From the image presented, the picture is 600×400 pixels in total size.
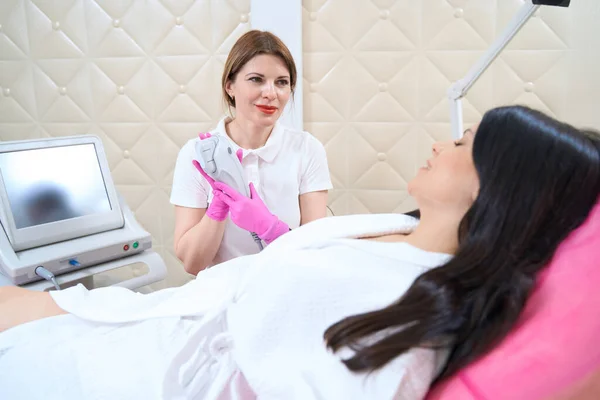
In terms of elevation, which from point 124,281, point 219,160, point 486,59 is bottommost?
point 124,281

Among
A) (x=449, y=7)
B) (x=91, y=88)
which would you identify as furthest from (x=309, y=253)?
(x=91, y=88)

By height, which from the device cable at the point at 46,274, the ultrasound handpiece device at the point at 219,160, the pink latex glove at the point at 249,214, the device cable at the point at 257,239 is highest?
the ultrasound handpiece device at the point at 219,160

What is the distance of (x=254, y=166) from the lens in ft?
5.64

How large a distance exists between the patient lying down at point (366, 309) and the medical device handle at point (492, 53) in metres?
0.36

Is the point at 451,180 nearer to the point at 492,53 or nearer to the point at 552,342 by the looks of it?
the point at 552,342

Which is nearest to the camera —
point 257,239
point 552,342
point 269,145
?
point 552,342

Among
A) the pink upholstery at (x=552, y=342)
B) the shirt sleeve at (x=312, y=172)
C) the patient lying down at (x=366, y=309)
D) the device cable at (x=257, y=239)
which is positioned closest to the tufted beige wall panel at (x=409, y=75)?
the shirt sleeve at (x=312, y=172)

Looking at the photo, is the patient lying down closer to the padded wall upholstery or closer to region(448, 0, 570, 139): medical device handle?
region(448, 0, 570, 139): medical device handle

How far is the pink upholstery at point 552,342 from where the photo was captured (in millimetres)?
669

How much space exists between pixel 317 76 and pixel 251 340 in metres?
1.46

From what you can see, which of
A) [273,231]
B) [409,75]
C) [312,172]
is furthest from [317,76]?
[273,231]

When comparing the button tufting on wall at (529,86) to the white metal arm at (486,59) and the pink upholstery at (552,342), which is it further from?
the pink upholstery at (552,342)

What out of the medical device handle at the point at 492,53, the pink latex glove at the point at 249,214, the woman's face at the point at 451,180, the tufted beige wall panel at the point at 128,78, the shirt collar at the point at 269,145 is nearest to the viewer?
Answer: the woman's face at the point at 451,180

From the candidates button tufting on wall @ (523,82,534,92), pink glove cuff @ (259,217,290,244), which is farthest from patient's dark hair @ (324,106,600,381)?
button tufting on wall @ (523,82,534,92)
